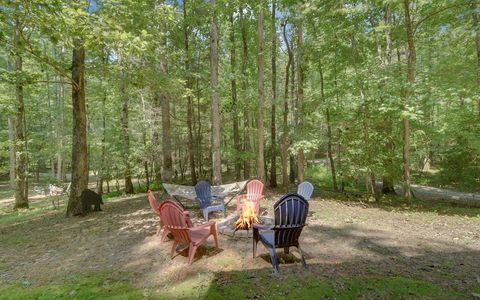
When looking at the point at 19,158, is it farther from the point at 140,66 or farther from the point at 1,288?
the point at 1,288

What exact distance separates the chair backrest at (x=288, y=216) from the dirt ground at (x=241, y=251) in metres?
0.44

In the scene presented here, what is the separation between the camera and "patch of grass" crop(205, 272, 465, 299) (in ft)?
10.2

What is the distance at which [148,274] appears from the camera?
3820 mm

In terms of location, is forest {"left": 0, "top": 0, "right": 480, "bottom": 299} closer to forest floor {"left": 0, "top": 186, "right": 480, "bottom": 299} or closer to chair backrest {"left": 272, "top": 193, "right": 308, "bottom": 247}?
forest floor {"left": 0, "top": 186, "right": 480, "bottom": 299}

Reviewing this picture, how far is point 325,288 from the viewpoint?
3.22 metres

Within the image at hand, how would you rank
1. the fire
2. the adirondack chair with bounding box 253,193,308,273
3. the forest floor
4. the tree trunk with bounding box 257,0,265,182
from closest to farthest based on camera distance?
the forest floor → the adirondack chair with bounding box 253,193,308,273 → the fire → the tree trunk with bounding box 257,0,265,182

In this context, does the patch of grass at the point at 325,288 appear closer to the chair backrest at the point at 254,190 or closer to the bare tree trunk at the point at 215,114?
the chair backrest at the point at 254,190

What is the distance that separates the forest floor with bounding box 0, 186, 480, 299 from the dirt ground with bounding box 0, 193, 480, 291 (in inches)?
0.6

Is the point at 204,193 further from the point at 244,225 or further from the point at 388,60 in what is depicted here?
the point at 388,60

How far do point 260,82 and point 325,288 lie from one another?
7583 mm

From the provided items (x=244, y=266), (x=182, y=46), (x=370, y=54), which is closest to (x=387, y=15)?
(x=370, y=54)

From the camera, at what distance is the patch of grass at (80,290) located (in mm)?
3312

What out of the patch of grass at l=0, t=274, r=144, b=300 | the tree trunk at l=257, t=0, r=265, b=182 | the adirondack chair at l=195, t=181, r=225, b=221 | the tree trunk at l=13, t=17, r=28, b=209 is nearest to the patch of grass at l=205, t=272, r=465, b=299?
the patch of grass at l=0, t=274, r=144, b=300

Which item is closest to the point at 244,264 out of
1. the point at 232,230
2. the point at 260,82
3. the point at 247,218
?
the point at 232,230
